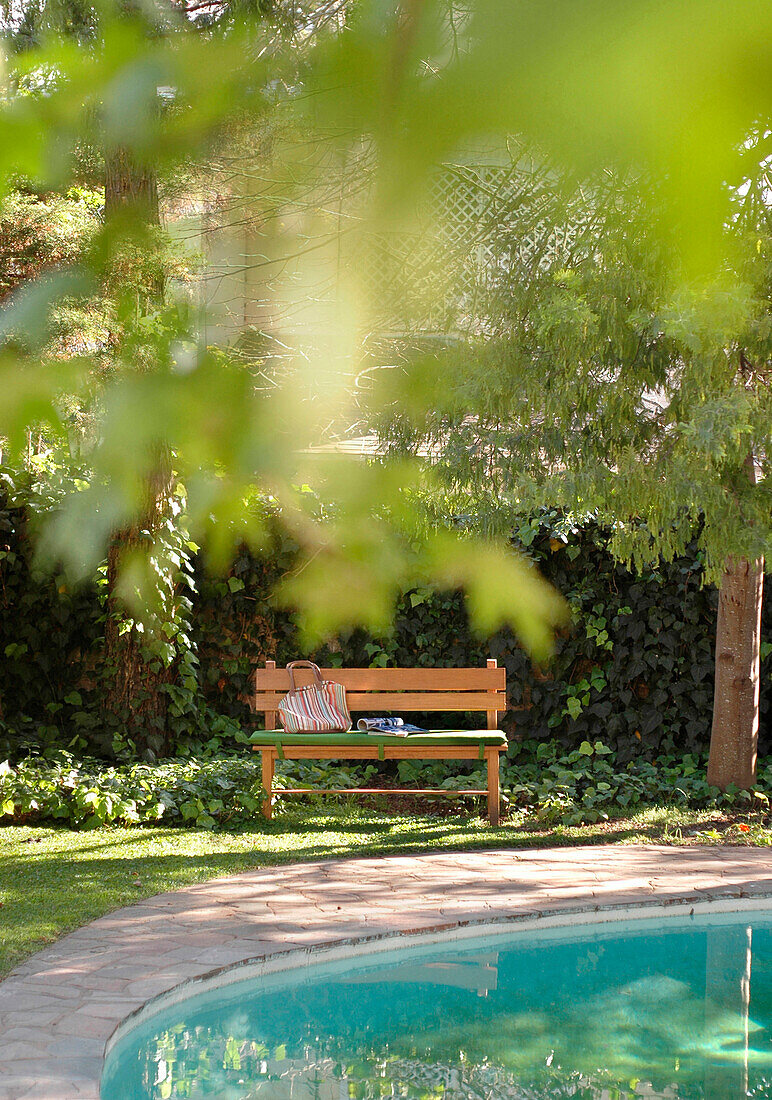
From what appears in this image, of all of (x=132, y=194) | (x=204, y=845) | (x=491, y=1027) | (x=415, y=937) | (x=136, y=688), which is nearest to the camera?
(x=132, y=194)

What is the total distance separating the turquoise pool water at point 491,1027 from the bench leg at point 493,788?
1787 millimetres

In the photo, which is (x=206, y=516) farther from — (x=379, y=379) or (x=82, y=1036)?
(x=82, y=1036)

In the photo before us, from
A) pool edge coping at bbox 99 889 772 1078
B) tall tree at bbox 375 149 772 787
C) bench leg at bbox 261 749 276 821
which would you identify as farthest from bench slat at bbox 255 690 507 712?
pool edge coping at bbox 99 889 772 1078

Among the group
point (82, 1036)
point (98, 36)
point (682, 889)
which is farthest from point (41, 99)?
point (682, 889)

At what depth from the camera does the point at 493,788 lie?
19.1 feet

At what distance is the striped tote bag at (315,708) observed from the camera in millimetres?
6023

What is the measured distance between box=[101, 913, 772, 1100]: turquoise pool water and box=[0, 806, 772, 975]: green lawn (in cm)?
87

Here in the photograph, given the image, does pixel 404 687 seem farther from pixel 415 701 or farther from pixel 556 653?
pixel 556 653

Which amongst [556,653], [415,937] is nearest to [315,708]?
[556,653]

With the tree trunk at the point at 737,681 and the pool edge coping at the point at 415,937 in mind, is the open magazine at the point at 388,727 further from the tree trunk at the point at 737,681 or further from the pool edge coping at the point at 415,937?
the pool edge coping at the point at 415,937

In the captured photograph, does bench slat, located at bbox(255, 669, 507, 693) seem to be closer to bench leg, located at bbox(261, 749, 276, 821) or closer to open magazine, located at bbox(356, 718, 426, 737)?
open magazine, located at bbox(356, 718, 426, 737)

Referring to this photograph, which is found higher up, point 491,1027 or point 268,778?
point 268,778

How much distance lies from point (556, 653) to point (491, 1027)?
3.95m

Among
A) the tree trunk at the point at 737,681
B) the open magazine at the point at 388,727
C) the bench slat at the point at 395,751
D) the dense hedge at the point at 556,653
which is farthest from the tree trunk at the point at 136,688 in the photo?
the tree trunk at the point at 737,681
